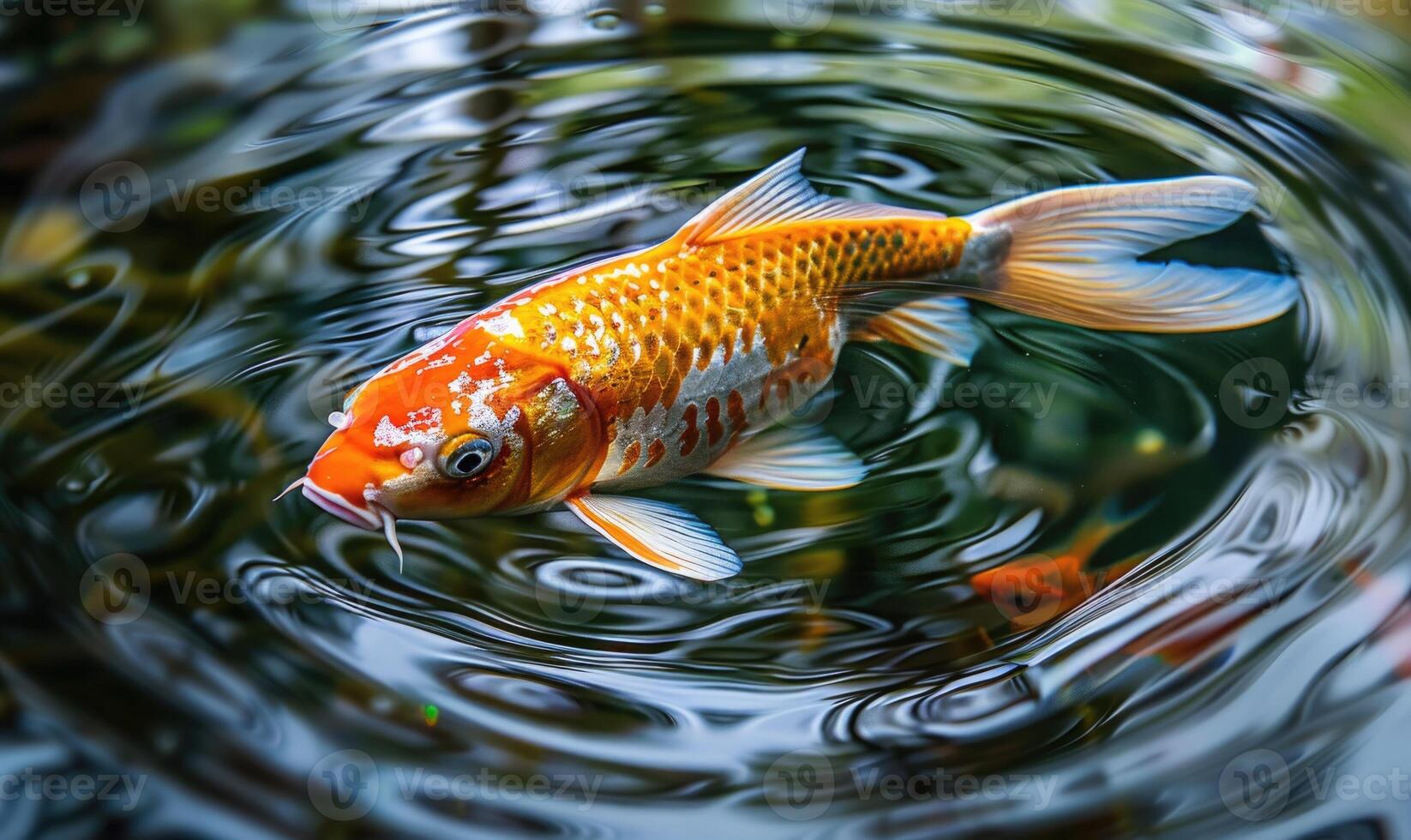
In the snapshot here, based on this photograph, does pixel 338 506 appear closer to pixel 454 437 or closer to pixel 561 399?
pixel 454 437

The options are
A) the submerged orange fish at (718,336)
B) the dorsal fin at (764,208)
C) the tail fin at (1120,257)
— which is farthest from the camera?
the tail fin at (1120,257)

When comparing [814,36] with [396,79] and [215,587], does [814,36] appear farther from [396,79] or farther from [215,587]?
[215,587]

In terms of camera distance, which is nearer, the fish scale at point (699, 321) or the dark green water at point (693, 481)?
the dark green water at point (693, 481)

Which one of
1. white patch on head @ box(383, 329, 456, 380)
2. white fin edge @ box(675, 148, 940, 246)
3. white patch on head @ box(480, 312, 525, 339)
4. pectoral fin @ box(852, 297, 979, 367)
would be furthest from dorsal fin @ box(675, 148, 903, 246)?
white patch on head @ box(383, 329, 456, 380)

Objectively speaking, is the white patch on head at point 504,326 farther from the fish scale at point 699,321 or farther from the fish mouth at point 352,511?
the fish mouth at point 352,511

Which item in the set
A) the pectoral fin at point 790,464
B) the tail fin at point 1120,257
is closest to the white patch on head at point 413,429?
the pectoral fin at point 790,464

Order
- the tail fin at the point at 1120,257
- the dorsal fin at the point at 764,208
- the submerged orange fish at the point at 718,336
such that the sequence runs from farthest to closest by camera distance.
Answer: the tail fin at the point at 1120,257
the dorsal fin at the point at 764,208
the submerged orange fish at the point at 718,336

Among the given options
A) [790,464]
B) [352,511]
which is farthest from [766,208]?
[352,511]
